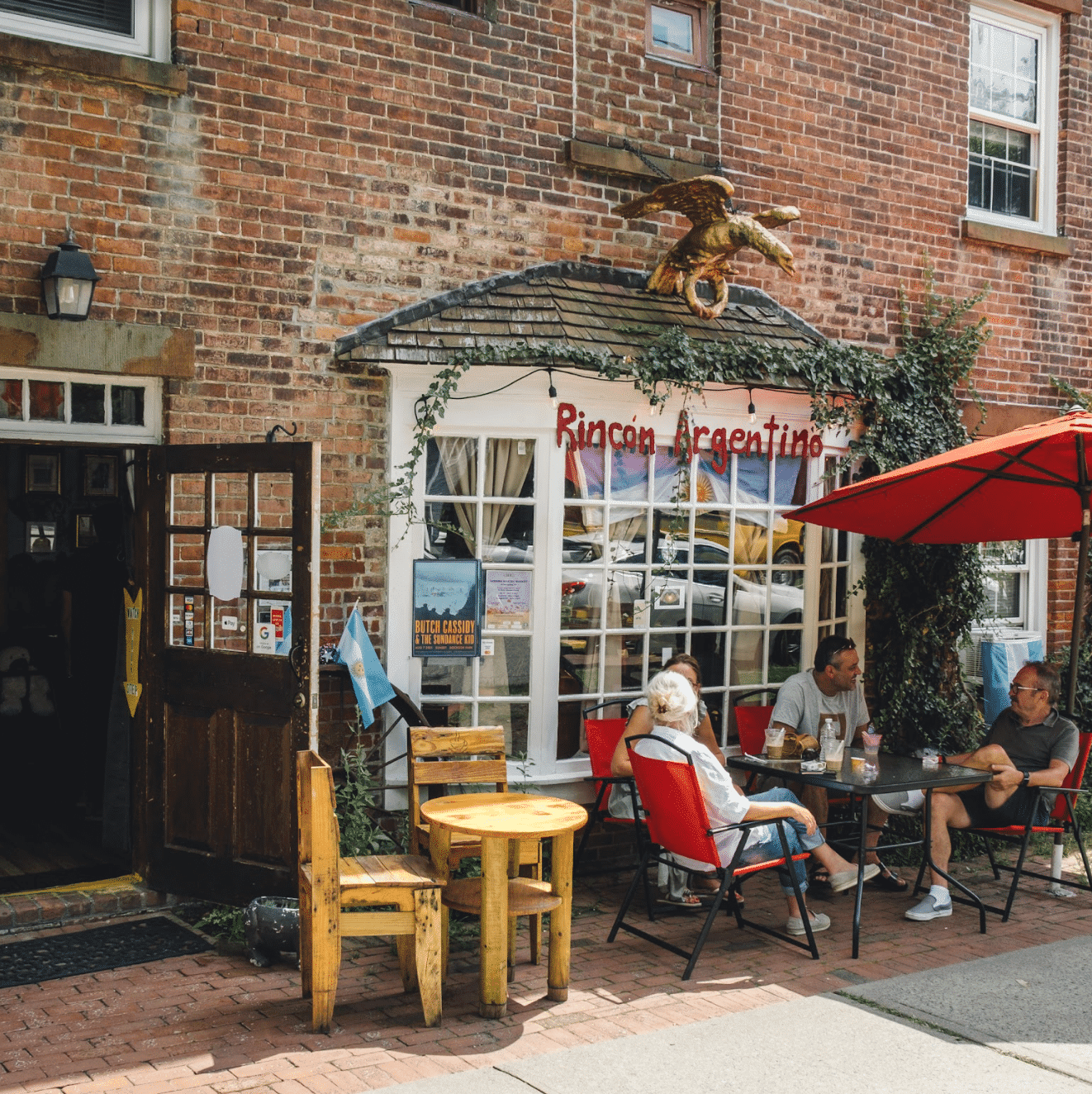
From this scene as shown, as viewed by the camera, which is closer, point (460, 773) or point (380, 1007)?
point (380, 1007)

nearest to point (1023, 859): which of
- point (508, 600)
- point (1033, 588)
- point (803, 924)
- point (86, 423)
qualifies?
point (803, 924)

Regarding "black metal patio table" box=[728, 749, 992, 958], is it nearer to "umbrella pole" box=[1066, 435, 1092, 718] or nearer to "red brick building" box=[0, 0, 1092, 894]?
"umbrella pole" box=[1066, 435, 1092, 718]

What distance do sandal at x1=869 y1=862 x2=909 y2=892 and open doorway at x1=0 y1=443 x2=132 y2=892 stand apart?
4.21m

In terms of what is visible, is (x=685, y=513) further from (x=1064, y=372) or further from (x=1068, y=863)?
(x=1064, y=372)

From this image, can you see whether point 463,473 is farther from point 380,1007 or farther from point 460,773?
point 380,1007

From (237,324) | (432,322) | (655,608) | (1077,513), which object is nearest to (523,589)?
(655,608)

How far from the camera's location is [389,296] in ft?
22.5

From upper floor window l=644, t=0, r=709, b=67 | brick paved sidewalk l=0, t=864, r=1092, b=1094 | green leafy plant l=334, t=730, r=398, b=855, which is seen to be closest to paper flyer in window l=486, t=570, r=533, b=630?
green leafy plant l=334, t=730, r=398, b=855

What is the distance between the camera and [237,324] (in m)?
6.44

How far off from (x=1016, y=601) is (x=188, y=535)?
6527 millimetres

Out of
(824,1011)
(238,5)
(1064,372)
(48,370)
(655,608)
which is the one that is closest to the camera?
(824,1011)

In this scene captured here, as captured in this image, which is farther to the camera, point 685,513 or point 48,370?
point 685,513

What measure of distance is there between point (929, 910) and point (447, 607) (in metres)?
3.00

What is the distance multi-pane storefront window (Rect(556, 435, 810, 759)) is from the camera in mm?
7395
